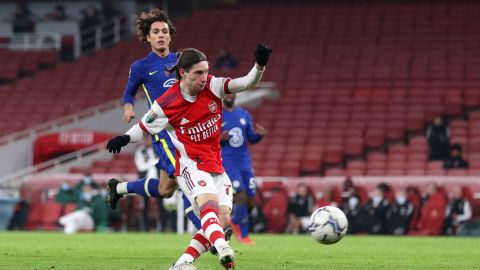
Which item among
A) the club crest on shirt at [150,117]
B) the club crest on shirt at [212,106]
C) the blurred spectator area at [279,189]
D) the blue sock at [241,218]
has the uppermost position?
the blurred spectator area at [279,189]

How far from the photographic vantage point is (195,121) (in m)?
8.89

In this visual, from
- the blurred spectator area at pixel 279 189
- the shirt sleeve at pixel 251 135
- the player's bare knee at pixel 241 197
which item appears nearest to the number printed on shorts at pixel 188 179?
the shirt sleeve at pixel 251 135

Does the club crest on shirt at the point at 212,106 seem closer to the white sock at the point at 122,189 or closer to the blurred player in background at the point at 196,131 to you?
the blurred player in background at the point at 196,131

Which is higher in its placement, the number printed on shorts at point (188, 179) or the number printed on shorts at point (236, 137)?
the number printed on shorts at point (236, 137)

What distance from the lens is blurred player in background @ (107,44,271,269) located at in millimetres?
8695

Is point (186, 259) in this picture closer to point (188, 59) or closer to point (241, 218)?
point (188, 59)

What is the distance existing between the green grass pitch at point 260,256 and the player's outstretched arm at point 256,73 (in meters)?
2.02

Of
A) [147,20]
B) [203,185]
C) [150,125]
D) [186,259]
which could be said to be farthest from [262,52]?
[147,20]

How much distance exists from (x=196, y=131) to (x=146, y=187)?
241 cm

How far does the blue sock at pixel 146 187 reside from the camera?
11133 mm

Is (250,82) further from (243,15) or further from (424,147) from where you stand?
(243,15)

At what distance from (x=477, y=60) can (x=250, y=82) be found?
21.2 meters

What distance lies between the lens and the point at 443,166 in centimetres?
2348

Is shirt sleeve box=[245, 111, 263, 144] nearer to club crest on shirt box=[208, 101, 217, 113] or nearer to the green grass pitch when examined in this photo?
the green grass pitch
